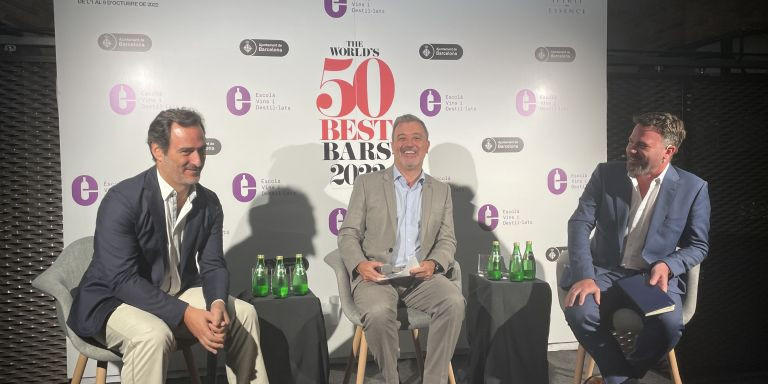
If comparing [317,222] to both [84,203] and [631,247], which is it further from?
[631,247]

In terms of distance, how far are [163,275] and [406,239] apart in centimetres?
130

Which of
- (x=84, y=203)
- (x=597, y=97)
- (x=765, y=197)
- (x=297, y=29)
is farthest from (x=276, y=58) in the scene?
(x=765, y=197)

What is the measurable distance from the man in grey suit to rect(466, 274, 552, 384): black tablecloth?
195 millimetres

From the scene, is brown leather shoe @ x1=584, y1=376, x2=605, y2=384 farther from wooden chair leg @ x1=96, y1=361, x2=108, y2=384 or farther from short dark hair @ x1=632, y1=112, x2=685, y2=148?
wooden chair leg @ x1=96, y1=361, x2=108, y2=384

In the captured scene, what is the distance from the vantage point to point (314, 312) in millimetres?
2652

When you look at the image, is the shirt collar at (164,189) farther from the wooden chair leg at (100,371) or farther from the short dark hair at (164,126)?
the wooden chair leg at (100,371)

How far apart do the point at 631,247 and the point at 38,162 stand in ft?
11.0

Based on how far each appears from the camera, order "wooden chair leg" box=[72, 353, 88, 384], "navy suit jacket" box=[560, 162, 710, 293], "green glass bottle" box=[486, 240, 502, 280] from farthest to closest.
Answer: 1. "green glass bottle" box=[486, 240, 502, 280]
2. "navy suit jacket" box=[560, 162, 710, 293]
3. "wooden chair leg" box=[72, 353, 88, 384]

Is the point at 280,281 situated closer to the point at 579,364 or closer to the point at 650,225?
the point at 579,364

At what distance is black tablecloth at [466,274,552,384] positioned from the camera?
2.86 meters

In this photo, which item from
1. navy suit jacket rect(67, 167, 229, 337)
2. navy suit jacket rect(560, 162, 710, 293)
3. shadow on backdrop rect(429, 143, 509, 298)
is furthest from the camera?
shadow on backdrop rect(429, 143, 509, 298)

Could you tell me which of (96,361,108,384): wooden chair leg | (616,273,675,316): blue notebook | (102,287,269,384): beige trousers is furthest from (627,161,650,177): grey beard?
(96,361,108,384): wooden chair leg

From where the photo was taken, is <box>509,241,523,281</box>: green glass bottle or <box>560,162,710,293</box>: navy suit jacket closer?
<box>560,162,710,293</box>: navy suit jacket

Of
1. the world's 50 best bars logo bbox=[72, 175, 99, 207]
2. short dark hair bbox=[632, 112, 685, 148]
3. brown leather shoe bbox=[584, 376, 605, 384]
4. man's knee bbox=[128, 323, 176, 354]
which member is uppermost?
short dark hair bbox=[632, 112, 685, 148]
